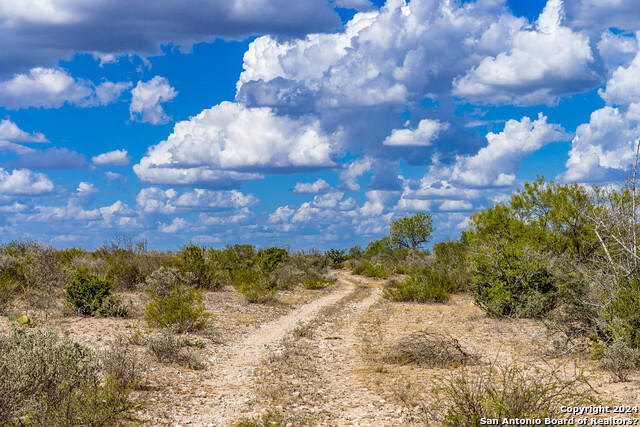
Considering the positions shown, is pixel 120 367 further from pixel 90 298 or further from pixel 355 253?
pixel 355 253

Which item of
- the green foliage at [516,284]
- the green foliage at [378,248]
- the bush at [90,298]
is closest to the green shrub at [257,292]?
the bush at [90,298]

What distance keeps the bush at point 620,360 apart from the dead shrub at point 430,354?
2.47m

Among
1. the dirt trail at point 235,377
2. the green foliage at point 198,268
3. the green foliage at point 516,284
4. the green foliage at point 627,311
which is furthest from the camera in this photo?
the green foliage at point 198,268

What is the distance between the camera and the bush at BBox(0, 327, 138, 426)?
20.7 ft

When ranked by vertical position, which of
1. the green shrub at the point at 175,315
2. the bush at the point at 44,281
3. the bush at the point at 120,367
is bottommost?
the bush at the point at 120,367

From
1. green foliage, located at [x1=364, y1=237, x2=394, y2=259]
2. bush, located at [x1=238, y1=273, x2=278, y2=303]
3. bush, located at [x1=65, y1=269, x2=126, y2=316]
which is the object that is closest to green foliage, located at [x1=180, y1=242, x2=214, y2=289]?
bush, located at [x1=238, y1=273, x2=278, y2=303]

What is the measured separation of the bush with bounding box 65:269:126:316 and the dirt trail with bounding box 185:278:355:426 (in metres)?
4.81

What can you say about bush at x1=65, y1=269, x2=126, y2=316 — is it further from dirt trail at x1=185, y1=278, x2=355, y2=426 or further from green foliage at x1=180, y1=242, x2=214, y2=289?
green foliage at x1=180, y1=242, x2=214, y2=289

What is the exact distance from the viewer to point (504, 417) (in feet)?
19.1

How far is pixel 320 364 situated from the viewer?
39.0 ft

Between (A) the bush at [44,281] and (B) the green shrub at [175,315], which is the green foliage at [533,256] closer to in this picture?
(B) the green shrub at [175,315]

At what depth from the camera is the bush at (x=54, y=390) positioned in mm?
6309

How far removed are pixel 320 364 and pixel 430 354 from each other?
2.49 metres

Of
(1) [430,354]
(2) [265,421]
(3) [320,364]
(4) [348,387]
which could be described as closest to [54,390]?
(2) [265,421]
